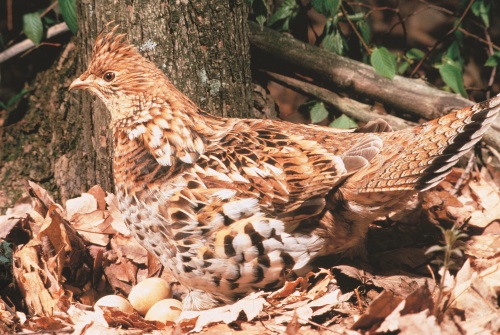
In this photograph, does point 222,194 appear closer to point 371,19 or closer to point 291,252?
point 291,252

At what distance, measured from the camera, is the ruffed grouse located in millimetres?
3340

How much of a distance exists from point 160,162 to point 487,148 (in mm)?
2664

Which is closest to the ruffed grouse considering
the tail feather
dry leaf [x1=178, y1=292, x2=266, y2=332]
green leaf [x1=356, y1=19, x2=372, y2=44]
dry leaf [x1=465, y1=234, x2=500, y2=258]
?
the tail feather

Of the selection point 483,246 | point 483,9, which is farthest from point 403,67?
point 483,246

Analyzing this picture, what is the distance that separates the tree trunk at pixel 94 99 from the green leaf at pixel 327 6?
61cm

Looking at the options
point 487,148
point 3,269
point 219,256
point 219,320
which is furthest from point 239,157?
point 487,148

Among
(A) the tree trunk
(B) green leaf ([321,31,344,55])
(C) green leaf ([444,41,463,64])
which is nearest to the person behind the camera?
(A) the tree trunk

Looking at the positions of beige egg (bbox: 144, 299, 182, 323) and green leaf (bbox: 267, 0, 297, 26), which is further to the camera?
green leaf (bbox: 267, 0, 297, 26)

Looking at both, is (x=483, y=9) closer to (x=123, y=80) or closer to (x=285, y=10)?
(x=285, y=10)

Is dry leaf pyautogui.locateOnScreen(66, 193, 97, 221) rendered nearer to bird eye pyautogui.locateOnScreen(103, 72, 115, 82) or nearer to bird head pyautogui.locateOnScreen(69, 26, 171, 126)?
bird head pyautogui.locateOnScreen(69, 26, 171, 126)

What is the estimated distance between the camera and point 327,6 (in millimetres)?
4629

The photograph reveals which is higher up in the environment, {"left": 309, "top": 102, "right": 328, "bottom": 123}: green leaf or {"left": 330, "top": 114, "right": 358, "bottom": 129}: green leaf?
{"left": 309, "top": 102, "right": 328, "bottom": 123}: green leaf

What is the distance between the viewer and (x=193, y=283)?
11.4ft

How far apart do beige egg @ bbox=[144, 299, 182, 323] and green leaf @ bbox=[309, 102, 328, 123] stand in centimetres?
210
